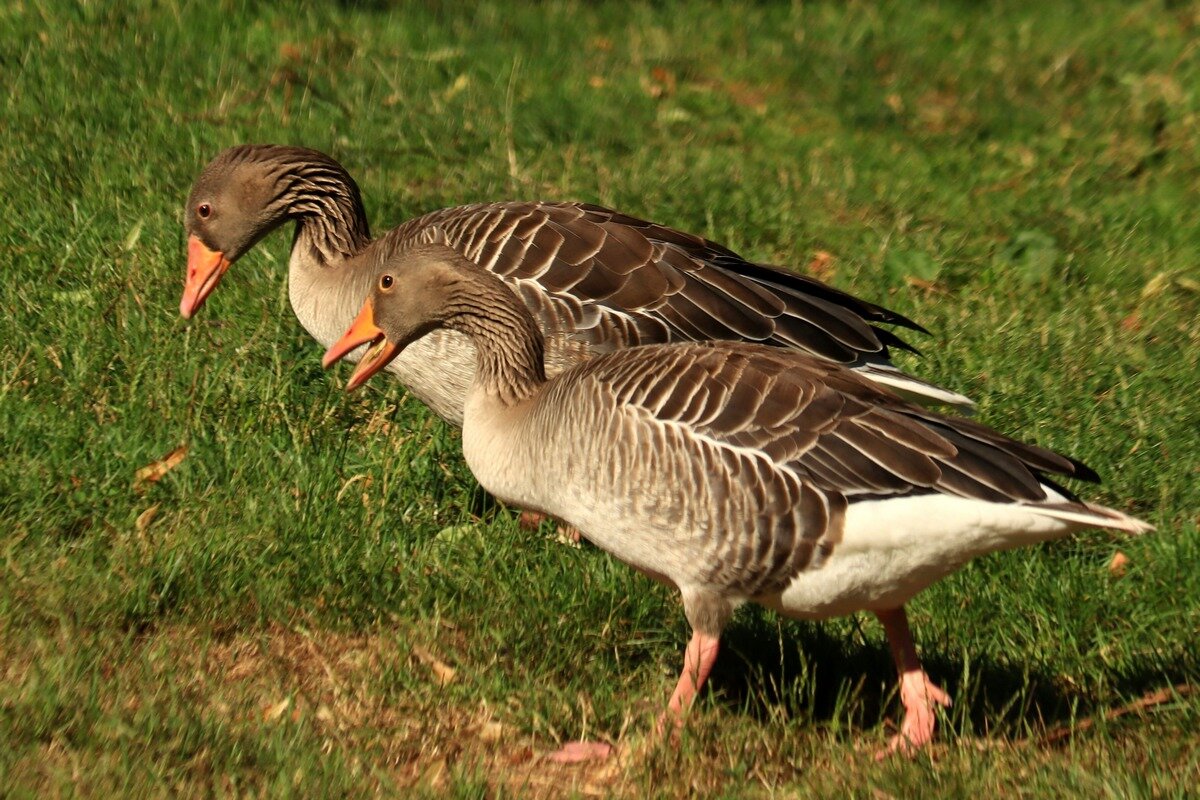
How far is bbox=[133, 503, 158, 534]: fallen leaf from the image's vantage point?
492 cm

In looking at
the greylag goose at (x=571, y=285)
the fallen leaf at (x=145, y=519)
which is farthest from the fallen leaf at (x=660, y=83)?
the fallen leaf at (x=145, y=519)

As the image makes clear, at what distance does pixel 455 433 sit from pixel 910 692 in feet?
7.43

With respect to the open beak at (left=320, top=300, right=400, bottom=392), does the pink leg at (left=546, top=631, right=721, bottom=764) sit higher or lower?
lower

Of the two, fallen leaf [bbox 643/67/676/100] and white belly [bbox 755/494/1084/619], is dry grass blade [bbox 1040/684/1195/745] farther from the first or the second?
fallen leaf [bbox 643/67/676/100]

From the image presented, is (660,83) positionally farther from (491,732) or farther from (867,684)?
(491,732)

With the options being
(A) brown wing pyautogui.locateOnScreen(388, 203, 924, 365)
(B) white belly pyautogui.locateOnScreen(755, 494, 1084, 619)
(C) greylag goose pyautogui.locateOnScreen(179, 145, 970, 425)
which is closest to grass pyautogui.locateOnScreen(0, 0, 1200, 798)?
(C) greylag goose pyautogui.locateOnScreen(179, 145, 970, 425)

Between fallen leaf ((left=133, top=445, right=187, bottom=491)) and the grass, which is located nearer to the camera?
the grass

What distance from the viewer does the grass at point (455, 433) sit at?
4.32 metres

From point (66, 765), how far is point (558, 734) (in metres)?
1.39

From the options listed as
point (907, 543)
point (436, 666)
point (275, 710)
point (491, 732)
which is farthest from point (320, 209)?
point (907, 543)

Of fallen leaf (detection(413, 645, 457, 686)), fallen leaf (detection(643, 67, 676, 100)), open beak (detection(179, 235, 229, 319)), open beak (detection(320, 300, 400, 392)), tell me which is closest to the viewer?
fallen leaf (detection(413, 645, 457, 686))

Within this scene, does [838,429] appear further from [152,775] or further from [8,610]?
[8,610]

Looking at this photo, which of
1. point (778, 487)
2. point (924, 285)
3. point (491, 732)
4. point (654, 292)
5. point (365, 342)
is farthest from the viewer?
point (924, 285)

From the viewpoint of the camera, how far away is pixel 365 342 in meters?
5.20
